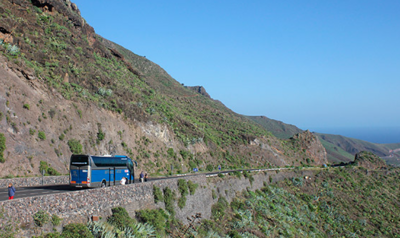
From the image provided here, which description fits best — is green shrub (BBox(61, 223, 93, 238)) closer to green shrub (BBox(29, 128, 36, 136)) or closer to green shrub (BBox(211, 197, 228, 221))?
green shrub (BBox(211, 197, 228, 221))

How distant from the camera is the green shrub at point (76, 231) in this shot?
13062 mm

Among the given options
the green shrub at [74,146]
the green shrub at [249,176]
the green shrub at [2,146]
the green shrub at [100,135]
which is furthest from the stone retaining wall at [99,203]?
the green shrub at [100,135]

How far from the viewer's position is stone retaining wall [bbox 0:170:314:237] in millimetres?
12219

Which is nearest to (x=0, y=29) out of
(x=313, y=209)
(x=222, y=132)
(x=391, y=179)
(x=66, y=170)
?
(x=66, y=170)

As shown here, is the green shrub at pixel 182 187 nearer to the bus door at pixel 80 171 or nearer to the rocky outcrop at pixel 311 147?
the bus door at pixel 80 171

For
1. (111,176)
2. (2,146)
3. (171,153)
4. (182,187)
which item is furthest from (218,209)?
(2,146)

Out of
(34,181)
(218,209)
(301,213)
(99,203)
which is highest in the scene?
(34,181)

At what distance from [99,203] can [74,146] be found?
1457 cm

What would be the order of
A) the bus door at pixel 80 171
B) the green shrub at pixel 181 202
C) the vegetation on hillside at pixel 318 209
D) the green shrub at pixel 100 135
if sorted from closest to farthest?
the bus door at pixel 80 171 → the green shrub at pixel 181 202 → the vegetation on hillside at pixel 318 209 → the green shrub at pixel 100 135

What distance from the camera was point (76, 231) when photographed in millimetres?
13367

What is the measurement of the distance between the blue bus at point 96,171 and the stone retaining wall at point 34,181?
4.26m

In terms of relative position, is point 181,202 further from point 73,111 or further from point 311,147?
point 311,147

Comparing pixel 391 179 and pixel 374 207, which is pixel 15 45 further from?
pixel 391 179

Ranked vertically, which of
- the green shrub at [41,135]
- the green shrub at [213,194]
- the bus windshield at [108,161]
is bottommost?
the green shrub at [213,194]
